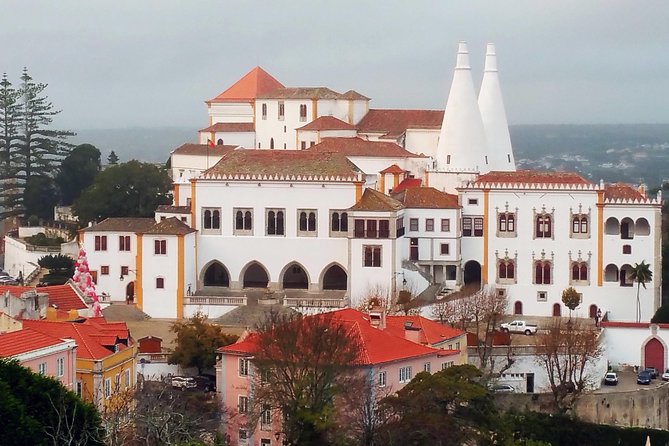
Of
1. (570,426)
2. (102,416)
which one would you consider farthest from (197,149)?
(102,416)

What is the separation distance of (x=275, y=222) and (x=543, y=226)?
27.9 ft

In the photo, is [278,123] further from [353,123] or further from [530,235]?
[530,235]

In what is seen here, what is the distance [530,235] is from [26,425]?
93.8 feet

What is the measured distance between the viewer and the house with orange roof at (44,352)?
129 feet

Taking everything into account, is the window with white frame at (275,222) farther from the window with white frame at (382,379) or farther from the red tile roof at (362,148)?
the window with white frame at (382,379)

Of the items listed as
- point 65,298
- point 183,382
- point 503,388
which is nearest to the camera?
point 183,382

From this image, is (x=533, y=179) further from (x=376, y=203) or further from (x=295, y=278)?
(x=295, y=278)

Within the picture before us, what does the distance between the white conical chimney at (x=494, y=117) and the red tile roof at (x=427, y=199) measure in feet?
18.2

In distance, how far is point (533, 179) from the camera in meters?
59.0

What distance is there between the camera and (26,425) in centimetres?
3284

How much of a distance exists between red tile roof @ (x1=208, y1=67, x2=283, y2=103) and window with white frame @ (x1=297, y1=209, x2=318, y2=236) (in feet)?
55.9

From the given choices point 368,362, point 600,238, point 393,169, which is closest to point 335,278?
point 393,169

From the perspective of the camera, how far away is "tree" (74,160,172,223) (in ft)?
221

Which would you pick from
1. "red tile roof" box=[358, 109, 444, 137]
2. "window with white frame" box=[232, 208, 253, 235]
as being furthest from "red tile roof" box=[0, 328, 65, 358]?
"red tile roof" box=[358, 109, 444, 137]
